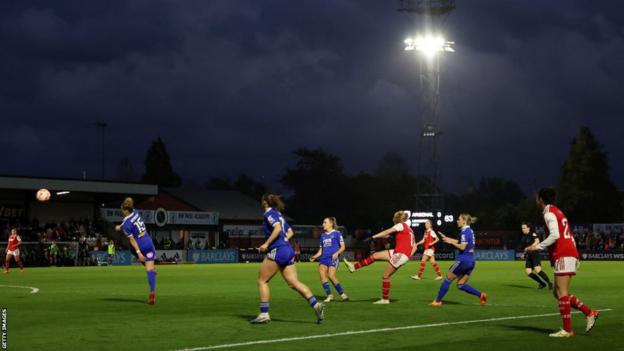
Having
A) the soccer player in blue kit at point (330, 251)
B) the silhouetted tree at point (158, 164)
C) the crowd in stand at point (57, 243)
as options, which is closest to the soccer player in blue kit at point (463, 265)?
the soccer player in blue kit at point (330, 251)

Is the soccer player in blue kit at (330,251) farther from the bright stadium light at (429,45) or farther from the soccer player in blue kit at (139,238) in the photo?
the bright stadium light at (429,45)

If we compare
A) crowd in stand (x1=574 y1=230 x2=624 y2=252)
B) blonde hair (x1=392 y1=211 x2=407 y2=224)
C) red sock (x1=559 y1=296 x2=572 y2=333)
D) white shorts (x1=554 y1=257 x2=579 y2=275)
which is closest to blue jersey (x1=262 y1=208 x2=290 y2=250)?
white shorts (x1=554 y1=257 x2=579 y2=275)

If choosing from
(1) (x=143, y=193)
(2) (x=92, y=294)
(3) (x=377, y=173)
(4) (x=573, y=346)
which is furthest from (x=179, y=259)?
(3) (x=377, y=173)

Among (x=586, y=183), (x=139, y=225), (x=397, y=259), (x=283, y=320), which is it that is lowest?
(x=283, y=320)

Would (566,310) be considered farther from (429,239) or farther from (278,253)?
(429,239)

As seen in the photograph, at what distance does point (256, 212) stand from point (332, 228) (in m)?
84.7

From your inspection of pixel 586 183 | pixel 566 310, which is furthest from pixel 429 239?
pixel 586 183

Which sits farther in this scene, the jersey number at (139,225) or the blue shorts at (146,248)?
the blue shorts at (146,248)

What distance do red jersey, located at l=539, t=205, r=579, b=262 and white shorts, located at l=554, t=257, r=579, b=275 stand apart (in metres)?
0.06

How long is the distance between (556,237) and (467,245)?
22.7 feet

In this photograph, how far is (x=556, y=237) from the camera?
14250 mm

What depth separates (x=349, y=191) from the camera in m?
154

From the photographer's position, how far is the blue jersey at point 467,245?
2075 centimetres

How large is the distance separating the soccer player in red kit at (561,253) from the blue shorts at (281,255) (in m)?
4.49
